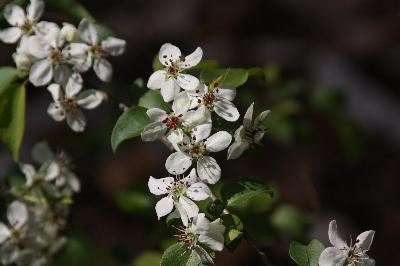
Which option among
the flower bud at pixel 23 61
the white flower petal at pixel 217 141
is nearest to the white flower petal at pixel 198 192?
the white flower petal at pixel 217 141

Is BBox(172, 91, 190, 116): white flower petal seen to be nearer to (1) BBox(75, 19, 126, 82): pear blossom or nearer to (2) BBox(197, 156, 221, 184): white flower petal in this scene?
(2) BBox(197, 156, 221, 184): white flower petal

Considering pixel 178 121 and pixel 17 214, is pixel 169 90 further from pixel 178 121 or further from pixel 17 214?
pixel 17 214

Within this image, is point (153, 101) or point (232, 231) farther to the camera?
point (153, 101)

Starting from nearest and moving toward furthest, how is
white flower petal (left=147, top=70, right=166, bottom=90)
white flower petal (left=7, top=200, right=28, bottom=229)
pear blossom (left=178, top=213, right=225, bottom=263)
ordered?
pear blossom (left=178, top=213, right=225, bottom=263), white flower petal (left=147, top=70, right=166, bottom=90), white flower petal (left=7, top=200, right=28, bottom=229)

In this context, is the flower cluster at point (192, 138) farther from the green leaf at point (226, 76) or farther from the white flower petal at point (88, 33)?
the white flower petal at point (88, 33)

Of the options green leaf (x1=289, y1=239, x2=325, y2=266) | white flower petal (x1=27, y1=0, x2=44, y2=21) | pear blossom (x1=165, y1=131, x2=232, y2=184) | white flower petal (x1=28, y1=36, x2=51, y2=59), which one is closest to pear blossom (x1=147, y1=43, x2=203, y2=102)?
pear blossom (x1=165, y1=131, x2=232, y2=184)

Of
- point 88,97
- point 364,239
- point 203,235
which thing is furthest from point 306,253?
point 88,97

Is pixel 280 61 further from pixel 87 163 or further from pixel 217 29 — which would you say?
pixel 87 163
